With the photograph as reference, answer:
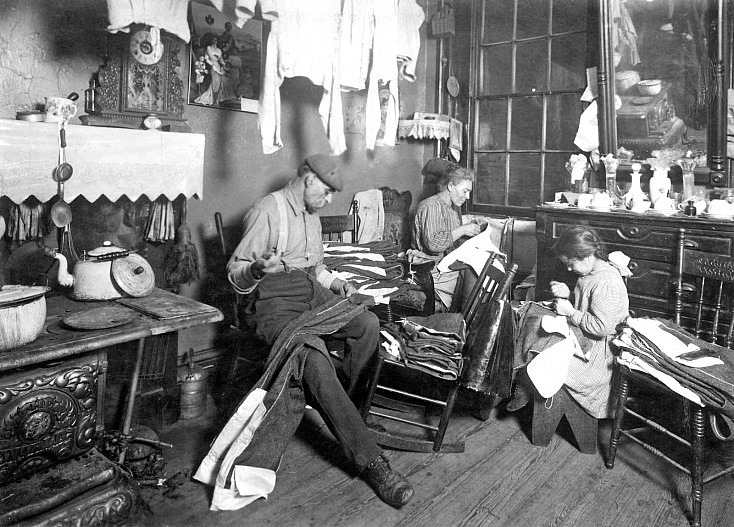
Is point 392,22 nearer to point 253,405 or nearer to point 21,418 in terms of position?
point 253,405

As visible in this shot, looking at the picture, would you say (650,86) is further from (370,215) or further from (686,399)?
(686,399)

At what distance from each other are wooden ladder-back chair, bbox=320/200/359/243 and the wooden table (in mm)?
1912

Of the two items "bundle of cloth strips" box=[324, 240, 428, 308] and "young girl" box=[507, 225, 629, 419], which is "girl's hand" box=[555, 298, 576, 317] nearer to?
"young girl" box=[507, 225, 629, 419]

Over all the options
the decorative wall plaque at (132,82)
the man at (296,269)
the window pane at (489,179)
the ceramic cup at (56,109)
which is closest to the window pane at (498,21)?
the window pane at (489,179)

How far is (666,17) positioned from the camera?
401 cm

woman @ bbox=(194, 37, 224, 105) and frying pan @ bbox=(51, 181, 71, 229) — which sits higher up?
woman @ bbox=(194, 37, 224, 105)

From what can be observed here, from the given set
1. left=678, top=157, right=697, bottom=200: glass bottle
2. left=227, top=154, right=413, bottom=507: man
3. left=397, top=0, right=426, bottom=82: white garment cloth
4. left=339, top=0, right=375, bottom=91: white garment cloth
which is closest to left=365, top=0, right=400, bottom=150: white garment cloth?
left=339, top=0, right=375, bottom=91: white garment cloth

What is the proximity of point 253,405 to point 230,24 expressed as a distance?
2562 mm

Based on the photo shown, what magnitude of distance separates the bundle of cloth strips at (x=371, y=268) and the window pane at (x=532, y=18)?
237cm

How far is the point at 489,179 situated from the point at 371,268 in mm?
1967

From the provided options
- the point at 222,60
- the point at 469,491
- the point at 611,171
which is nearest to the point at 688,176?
the point at 611,171

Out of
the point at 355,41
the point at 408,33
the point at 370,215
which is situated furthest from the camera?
the point at 370,215

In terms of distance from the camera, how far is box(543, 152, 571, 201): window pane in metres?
4.86

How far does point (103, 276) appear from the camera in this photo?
2684 millimetres
